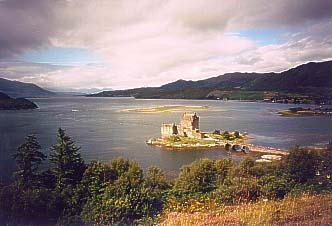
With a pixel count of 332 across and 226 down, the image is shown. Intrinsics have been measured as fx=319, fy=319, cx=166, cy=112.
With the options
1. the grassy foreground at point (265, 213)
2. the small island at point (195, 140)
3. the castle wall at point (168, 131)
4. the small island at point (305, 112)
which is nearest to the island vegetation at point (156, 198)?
the grassy foreground at point (265, 213)

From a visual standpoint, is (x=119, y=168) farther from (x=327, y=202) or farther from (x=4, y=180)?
(x=327, y=202)

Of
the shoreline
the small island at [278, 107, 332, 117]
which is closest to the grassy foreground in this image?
the shoreline

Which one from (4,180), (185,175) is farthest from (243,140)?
(4,180)

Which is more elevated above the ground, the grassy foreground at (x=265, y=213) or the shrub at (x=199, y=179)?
the grassy foreground at (x=265, y=213)

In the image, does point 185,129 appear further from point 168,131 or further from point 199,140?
point 199,140

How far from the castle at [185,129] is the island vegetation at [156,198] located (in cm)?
822

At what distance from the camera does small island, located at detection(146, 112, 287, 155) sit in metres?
10.9

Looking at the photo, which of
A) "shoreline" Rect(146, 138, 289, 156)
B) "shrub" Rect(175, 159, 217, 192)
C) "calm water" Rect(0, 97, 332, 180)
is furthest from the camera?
"shoreline" Rect(146, 138, 289, 156)

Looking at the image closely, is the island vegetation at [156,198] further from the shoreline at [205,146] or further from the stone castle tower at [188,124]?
the stone castle tower at [188,124]

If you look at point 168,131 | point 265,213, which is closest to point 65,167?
point 265,213

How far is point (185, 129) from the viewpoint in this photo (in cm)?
1299

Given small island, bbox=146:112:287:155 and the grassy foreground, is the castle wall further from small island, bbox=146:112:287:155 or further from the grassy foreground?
the grassy foreground

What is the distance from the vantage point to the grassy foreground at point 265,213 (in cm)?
210

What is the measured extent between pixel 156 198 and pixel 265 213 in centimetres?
114
